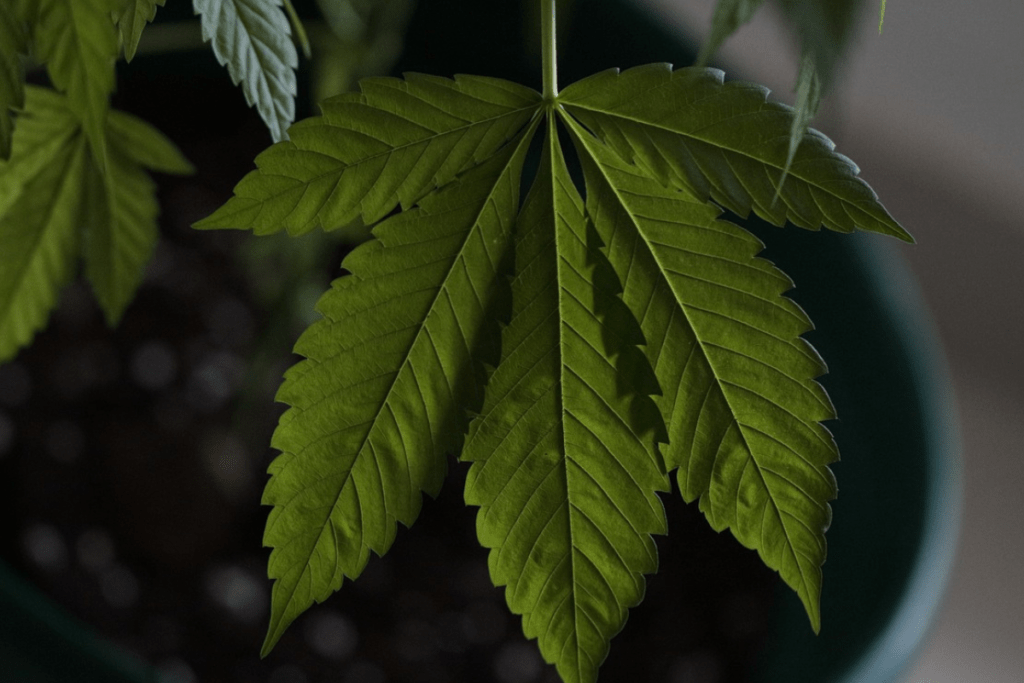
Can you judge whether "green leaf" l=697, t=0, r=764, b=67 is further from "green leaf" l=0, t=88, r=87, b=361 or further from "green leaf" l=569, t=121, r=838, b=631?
"green leaf" l=0, t=88, r=87, b=361

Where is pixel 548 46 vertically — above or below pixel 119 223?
above

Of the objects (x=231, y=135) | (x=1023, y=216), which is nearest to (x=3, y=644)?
(x=231, y=135)

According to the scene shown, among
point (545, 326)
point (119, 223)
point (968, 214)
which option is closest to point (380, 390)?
point (545, 326)

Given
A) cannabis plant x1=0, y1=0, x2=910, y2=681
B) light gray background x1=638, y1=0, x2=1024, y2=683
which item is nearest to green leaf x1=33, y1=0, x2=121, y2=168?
cannabis plant x1=0, y1=0, x2=910, y2=681

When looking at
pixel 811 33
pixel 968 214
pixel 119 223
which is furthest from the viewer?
pixel 968 214

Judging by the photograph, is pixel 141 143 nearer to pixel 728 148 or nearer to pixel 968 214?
pixel 728 148

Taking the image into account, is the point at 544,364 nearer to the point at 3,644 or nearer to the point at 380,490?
the point at 380,490
